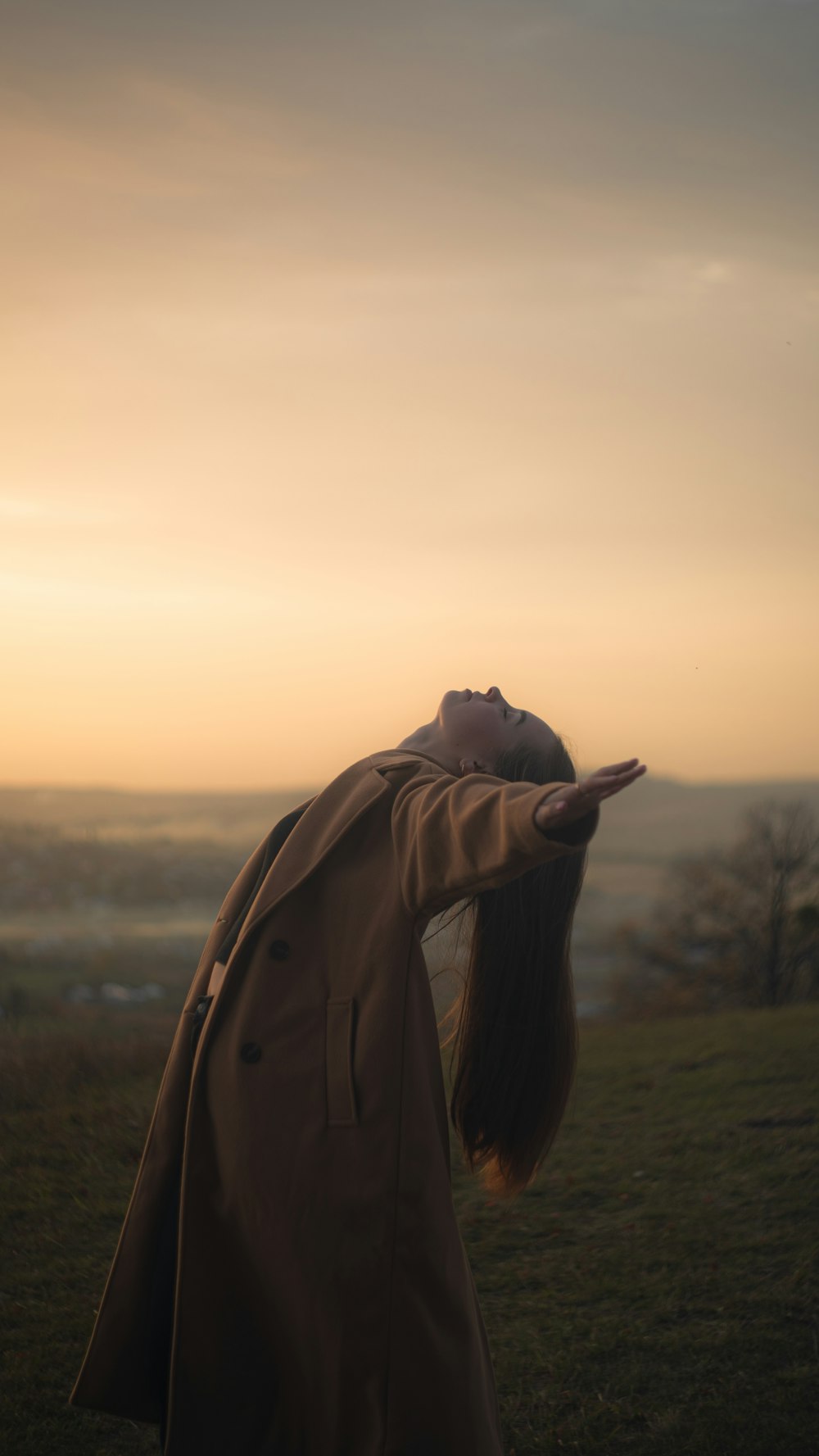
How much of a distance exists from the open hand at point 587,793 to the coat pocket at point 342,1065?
0.70 meters

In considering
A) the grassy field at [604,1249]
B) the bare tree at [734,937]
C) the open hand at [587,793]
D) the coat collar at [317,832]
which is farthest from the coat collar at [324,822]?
the bare tree at [734,937]

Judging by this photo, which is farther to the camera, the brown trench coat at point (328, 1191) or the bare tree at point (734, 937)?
the bare tree at point (734, 937)

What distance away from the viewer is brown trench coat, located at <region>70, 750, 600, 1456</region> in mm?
2201

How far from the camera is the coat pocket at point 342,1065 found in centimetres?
220

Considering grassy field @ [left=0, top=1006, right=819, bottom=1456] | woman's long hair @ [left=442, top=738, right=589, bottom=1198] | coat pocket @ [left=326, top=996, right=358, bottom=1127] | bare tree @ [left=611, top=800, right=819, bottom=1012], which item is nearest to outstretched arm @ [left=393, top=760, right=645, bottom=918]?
coat pocket @ [left=326, top=996, right=358, bottom=1127]

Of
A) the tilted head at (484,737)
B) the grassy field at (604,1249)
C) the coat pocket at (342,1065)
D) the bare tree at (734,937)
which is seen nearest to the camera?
the coat pocket at (342,1065)

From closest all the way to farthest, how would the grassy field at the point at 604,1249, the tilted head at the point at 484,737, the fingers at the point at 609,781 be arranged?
the fingers at the point at 609,781
the tilted head at the point at 484,737
the grassy field at the point at 604,1249

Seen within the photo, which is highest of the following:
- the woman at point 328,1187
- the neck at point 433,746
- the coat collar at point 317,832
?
the neck at point 433,746

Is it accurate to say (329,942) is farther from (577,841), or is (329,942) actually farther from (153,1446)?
(153,1446)

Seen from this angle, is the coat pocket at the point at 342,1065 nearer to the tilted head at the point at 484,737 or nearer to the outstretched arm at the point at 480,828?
the outstretched arm at the point at 480,828

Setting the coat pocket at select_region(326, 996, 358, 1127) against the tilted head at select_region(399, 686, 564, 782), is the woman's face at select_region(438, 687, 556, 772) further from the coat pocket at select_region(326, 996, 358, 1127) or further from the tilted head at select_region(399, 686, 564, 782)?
the coat pocket at select_region(326, 996, 358, 1127)

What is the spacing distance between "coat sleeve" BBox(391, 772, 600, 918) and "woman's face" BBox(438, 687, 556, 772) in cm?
32

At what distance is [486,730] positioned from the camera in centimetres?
255

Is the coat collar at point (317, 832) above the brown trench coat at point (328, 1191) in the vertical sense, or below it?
above
